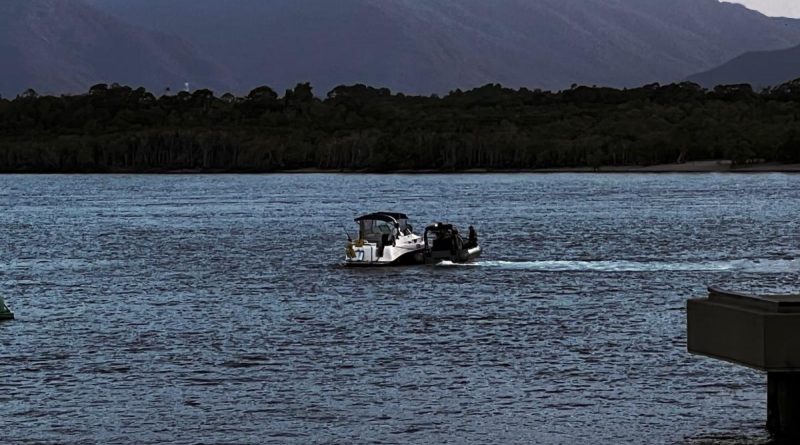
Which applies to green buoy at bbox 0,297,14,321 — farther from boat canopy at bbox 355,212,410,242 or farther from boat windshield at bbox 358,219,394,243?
boat windshield at bbox 358,219,394,243

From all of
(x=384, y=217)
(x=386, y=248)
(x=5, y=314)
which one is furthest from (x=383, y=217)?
(x=5, y=314)

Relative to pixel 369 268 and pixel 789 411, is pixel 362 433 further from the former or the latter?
pixel 369 268

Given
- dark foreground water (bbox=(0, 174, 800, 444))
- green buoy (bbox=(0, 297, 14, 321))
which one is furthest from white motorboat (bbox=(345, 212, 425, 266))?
green buoy (bbox=(0, 297, 14, 321))

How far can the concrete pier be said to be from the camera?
2534 centimetres

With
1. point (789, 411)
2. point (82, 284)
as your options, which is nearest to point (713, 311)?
point (789, 411)

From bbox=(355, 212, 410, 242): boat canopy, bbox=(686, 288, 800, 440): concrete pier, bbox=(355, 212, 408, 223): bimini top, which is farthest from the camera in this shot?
bbox=(355, 212, 410, 242): boat canopy

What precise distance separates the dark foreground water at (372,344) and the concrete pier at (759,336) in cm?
255

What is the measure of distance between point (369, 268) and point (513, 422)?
4085cm

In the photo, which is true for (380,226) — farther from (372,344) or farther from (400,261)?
(372,344)

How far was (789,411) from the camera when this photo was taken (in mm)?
27969

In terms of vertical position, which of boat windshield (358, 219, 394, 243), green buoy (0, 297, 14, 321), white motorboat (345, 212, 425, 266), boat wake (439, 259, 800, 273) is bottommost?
boat wake (439, 259, 800, 273)

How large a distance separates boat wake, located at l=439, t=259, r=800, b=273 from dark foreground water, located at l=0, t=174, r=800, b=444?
6.1 inches

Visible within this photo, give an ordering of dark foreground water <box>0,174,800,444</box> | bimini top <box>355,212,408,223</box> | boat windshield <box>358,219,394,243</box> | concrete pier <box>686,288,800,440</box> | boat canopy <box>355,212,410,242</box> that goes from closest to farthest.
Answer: concrete pier <box>686,288,800,440</box> < dark foreground water <box>0,174,800,444</box> < bimini top <box>355,212,408,223</box> < boat canopy <box>355,212,410,242</box> < boat windshield <box>358,219,394,243</box>

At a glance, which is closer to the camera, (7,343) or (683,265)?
(7,343)
